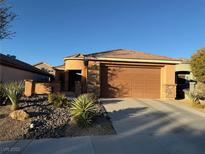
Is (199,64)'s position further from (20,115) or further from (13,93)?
(20,115)

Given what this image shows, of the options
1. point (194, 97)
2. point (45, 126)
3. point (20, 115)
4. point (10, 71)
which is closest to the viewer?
point (45, 126)

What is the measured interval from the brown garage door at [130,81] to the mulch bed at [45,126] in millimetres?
8809

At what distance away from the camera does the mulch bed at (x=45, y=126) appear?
8.91 metres

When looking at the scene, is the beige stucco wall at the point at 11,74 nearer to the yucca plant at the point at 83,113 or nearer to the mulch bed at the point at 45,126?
the mulch bed at the point at 45,126

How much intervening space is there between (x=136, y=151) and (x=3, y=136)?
4.45 metres

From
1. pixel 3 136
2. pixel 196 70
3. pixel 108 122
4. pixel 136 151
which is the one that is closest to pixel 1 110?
pixel 3 136

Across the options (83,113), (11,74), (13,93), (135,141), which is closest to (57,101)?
(13,93)

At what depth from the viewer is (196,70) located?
59.2ft

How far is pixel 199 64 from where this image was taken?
698 inches

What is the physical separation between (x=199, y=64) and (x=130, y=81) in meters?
5.50

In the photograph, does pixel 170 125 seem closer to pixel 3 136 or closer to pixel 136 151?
pixel 136 151

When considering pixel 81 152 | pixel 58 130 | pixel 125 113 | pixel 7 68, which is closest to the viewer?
pixel 81 152

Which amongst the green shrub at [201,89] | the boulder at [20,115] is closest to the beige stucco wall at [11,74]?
the boulder at [20,115]

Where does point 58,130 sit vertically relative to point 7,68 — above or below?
below
